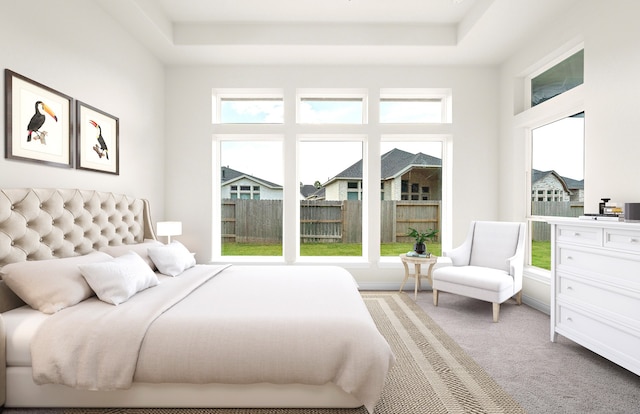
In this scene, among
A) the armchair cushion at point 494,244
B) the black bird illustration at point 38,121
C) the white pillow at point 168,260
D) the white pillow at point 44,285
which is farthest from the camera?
the armchair cushion at point 494,244

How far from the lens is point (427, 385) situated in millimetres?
2080

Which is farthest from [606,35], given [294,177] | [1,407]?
[1,407]

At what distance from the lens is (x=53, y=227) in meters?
2.36

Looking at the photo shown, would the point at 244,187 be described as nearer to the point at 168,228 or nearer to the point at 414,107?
the point at 168,228

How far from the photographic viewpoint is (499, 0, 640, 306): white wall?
2.56 metres

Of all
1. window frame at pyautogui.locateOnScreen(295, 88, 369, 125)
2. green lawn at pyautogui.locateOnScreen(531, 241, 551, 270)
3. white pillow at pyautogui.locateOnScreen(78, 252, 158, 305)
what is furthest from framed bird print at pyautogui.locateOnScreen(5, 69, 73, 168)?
green lawn at pyautogui.locateOnScreen(531, 241, 551, 270)

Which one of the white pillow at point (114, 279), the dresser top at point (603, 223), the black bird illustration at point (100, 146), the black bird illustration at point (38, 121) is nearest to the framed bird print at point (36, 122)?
the black bird illustration at point (38, 121)

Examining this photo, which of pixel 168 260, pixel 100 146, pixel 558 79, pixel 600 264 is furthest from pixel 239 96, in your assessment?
pixel 600 264

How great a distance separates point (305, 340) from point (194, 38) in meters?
3.82

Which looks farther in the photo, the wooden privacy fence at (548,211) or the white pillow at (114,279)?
the wooden privacy fence at (548,211)

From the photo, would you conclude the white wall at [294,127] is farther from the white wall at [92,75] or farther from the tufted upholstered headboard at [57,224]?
the tufted upholstered headboard at [57,224]

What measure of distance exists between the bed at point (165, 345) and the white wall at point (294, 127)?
2.32m

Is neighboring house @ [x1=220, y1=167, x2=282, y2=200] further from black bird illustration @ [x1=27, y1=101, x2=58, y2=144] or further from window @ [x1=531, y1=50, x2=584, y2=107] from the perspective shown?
window @ [x1=531, y1=50, x2=584, y2=107]

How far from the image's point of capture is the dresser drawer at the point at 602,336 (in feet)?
6.69
